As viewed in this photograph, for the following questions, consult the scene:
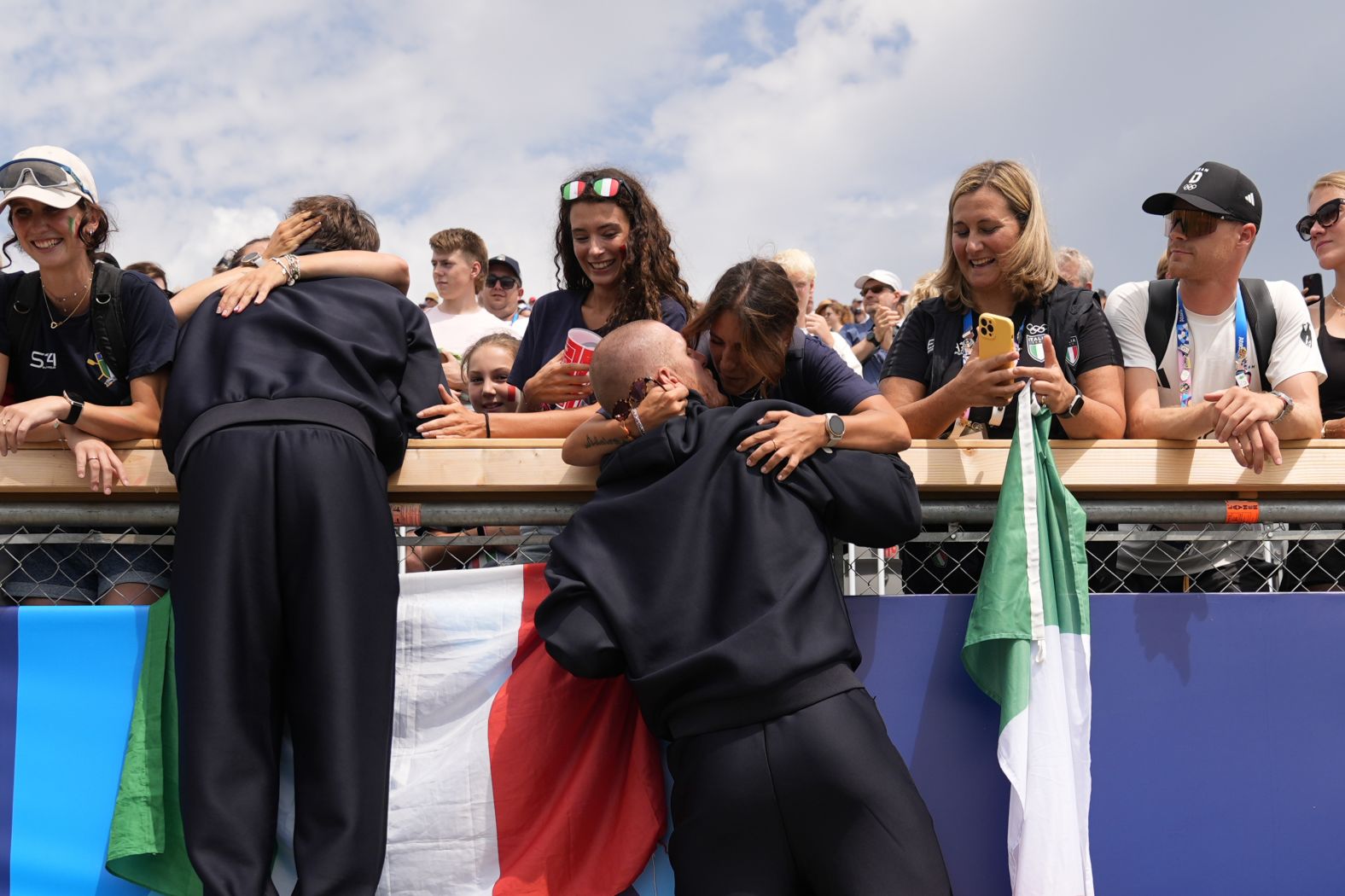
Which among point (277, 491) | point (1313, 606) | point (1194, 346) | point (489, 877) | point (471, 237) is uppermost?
point (471, 237)

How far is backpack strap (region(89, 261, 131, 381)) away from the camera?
3.24m

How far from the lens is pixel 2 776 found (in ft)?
9.89

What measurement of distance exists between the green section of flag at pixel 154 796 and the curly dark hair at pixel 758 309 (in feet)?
5.41

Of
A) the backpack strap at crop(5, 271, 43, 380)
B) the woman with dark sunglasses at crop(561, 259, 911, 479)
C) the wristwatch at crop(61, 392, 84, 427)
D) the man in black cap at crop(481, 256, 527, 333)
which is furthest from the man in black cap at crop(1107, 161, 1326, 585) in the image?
the man in black cap at crop(481, 256, 527, 333)

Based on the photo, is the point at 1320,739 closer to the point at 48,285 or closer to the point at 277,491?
the point at 277,491

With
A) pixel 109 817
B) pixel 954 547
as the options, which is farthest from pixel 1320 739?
pixel 109 817

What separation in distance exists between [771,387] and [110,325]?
187 centimetres

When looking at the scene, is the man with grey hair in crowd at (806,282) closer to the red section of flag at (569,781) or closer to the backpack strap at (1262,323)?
the backpack strap at (1262,323)

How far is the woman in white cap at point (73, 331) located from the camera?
125 inches

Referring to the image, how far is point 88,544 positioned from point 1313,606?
11.1ft

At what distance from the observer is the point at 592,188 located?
3.81 m

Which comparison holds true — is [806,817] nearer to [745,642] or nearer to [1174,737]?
[745,642]

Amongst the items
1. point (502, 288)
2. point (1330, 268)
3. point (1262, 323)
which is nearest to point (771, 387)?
point (1262, 323)

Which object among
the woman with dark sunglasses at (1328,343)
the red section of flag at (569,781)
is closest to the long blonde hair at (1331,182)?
the woman with dark sunglasses at (1328,343)
